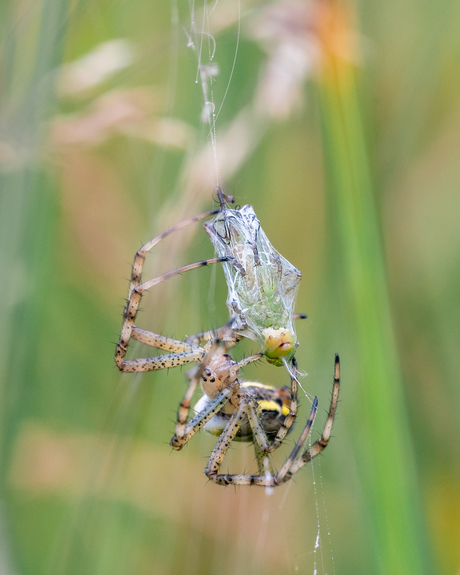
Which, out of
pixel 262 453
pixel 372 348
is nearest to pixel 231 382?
pixel 262 453

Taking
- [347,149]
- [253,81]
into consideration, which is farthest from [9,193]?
[347,149]

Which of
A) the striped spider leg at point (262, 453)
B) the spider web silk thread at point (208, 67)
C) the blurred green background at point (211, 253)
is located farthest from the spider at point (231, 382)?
the spider web silk thread at point (208, 67)

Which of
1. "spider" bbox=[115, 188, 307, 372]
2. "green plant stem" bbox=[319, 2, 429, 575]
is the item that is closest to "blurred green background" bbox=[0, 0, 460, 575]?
"green plant stem" bbox=[319, 2, 429, 575]

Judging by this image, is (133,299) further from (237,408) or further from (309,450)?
(309,450)

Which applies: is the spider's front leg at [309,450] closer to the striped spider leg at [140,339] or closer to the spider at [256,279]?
the spider at [256,279]

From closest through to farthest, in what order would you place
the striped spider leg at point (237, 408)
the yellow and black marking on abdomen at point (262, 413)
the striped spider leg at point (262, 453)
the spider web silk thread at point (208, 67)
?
the spider web silk thread at point (208, 67), the striped spider leg at point (262, 453), the striped spider leg at point (237, 408), the yellow and black marking on abdomen at point (262, 413)

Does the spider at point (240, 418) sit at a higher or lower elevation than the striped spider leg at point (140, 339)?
lower
